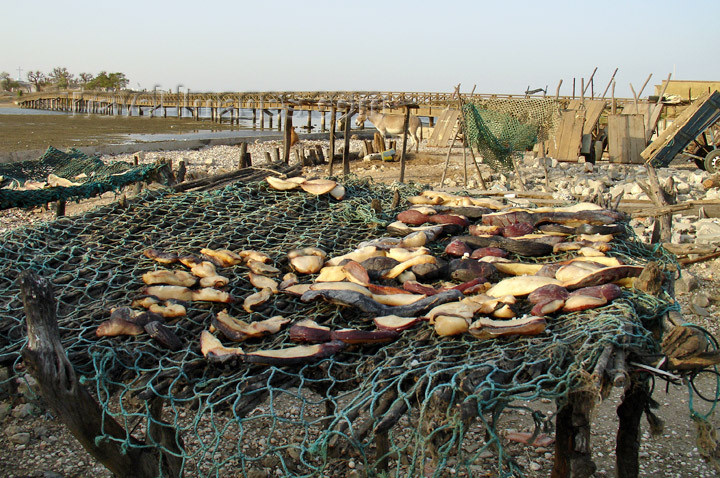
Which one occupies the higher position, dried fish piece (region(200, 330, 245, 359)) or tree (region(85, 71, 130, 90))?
tree (region(85, 71, 130, 90))

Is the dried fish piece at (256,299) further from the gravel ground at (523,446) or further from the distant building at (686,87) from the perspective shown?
the distant building at (686,87)

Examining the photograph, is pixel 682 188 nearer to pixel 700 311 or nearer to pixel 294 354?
pixel 700 311

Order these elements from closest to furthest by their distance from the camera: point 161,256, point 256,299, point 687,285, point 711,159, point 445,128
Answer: point 256,299 < point 161,256 < point 687,285 < point 711,159 < point 445,128

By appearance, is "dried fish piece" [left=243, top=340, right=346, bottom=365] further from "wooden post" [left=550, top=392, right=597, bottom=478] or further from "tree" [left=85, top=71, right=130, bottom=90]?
"tree" [left=85, top=71, right=130, bottom=90]

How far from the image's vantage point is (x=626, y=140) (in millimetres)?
18641

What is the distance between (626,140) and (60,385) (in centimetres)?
1923

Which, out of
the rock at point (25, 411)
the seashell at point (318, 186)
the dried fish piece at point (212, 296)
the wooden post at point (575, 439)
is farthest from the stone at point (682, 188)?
the rock at point (25, 411)

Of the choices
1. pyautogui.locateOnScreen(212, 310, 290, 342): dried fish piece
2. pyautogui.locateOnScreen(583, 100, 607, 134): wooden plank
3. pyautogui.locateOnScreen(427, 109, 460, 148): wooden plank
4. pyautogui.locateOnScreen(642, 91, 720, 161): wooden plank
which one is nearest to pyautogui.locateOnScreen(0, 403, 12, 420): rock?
pyautogui.locateOnScreen(212, 310, 290, 342): dried fish piece

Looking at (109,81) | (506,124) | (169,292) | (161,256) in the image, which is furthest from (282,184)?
(109,81)

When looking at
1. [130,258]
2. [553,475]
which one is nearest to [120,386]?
[130,258]

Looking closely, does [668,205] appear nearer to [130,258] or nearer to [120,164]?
[130,258]

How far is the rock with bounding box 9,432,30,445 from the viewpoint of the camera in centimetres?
510

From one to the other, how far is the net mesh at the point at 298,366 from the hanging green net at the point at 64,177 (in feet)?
11.4

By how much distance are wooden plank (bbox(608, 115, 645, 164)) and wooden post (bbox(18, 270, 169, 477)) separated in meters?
18.7
